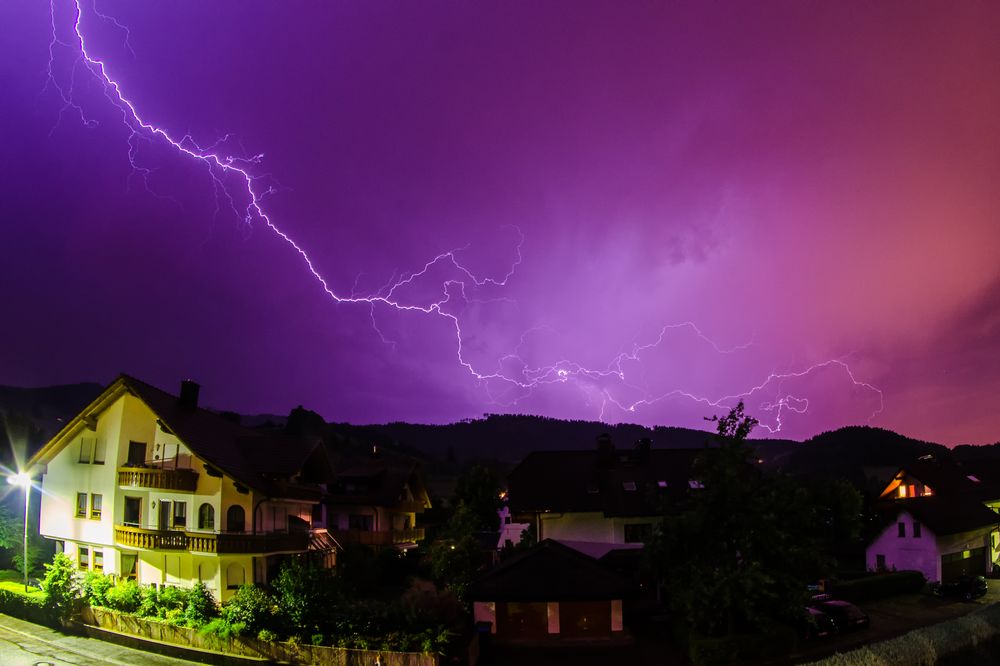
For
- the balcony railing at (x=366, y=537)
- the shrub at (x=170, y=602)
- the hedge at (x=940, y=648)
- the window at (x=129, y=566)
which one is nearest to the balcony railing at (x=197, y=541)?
the window at (x=129, y=566)

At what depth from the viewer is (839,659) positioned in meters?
18.0

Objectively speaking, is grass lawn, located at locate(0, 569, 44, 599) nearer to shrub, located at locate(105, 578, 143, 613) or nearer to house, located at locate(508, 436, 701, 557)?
shrub, located at locate(105, 578, 143, 613)

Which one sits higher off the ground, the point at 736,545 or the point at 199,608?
the point at 736,545

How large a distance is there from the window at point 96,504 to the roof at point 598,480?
21516 mm

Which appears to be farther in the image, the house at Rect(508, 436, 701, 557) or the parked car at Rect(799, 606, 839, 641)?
the house at Rect(508, 436, 701, 557)

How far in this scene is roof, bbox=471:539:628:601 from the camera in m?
28.6

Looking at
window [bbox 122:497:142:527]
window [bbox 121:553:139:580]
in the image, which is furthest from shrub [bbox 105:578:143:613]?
window [bbox 122:497:142:527]

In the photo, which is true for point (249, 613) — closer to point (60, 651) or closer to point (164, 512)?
point (60, 651)

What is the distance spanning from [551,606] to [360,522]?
2283cm

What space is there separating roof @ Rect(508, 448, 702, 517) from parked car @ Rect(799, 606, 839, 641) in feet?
32.4

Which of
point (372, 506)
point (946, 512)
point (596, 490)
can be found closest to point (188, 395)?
point (372, 506)

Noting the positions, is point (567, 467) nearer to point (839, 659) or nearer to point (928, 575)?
point (928, 575)

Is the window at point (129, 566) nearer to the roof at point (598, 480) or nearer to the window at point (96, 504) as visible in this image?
the window at point (96, 504)

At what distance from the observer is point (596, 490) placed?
41469 millimetres
